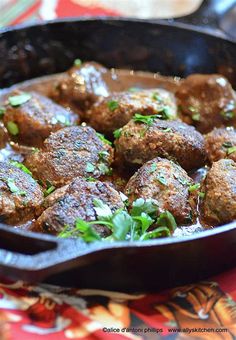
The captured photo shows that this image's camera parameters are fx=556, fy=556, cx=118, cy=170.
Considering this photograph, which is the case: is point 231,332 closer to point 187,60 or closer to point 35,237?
point 35,237

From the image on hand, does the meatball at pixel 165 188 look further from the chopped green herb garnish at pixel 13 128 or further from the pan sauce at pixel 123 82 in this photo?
the pan sauce at pixel 123 82

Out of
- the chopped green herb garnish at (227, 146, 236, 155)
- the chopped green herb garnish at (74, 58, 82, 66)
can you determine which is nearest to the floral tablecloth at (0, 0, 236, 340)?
the chopped green herb garnish at (227, 146, 236, 155)

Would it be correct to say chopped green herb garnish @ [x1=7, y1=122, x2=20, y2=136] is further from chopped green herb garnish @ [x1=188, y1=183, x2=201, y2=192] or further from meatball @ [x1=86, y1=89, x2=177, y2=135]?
chopped green herb garnish @ [x1=188, y1=183, x2=201, y2=192]

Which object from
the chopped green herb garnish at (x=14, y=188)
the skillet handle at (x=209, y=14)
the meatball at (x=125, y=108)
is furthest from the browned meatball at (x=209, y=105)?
the chopped green herb garnish at (x=14, y=188)

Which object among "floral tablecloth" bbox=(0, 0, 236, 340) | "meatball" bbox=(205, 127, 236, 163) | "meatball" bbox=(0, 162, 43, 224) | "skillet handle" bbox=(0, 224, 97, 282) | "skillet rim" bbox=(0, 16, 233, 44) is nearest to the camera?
"skillet handle" bbox=(0, 224, 97, 282)

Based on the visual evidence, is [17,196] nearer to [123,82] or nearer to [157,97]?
[157,97]

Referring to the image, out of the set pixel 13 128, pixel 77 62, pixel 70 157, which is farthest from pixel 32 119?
pixel 77 62

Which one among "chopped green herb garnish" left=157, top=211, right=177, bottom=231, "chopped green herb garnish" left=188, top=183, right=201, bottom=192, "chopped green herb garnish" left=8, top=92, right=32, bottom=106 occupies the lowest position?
"chopped green herb garnish" left=188, top=183, right=201, bottom=192
